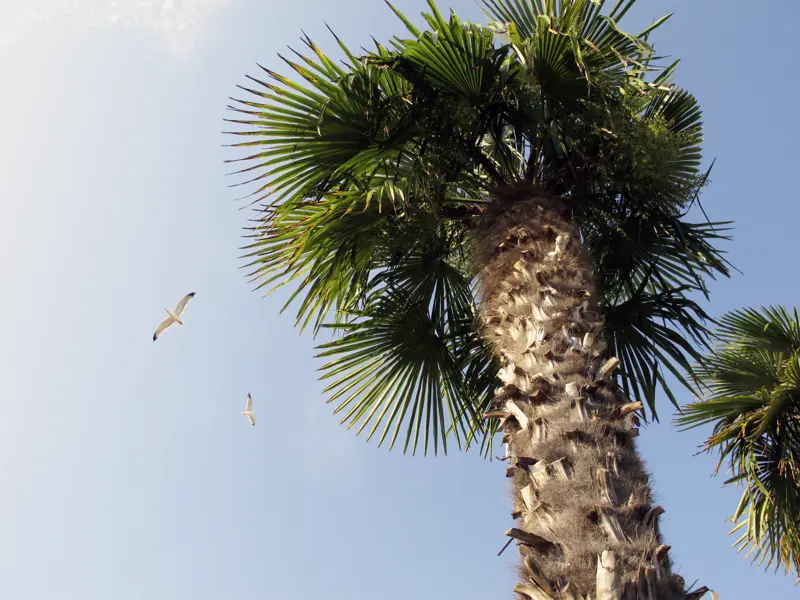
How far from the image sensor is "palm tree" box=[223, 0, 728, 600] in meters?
3.97

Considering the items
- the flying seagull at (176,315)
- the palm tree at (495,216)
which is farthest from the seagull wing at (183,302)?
the palm tree at (495,216)

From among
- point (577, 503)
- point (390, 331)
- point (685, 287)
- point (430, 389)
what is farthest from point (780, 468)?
point (577, 503)

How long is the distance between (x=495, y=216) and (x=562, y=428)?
6.53ft

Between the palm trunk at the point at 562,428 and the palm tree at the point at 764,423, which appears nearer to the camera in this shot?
the palm trunk at the point at 562,428

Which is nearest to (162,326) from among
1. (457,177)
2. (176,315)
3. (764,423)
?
(176,315)

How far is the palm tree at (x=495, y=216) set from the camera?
3.97 meters

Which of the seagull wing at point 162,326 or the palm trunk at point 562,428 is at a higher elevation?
the seagull wing at point 162,326

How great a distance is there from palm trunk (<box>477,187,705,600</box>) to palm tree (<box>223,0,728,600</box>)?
0.6 inches

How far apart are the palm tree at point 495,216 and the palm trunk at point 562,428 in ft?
0.05

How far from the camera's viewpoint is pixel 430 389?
18.8 feet

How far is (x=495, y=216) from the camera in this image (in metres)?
4.85

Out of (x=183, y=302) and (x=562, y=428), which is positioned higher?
(x=183, y=302)

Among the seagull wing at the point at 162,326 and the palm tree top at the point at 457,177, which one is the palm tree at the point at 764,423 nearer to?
the palm tree top at the point at 457,177

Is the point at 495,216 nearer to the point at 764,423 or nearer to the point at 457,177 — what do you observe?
the point at 457,177
